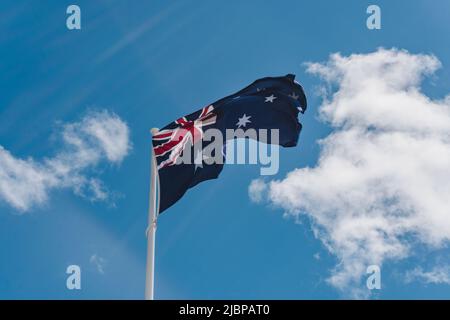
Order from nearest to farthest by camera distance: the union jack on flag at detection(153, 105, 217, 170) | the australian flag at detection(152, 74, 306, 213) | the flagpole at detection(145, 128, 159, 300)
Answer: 1. the flagpole at detection(145, 128, 159, 300)
2. the australian flag at detection(152, 74, 306, 213)
3. the union jack on flag at detection(153, 105, 217, 170)

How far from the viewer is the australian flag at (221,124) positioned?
2078cm

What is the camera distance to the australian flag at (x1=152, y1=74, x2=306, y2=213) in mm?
20781

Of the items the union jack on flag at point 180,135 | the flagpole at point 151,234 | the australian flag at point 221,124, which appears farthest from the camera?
the union jack on flag at point 180,135

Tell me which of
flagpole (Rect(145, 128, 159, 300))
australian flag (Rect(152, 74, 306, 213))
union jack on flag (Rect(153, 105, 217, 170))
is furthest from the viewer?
union jack on flag (Rect(153, 105, 217, 170))

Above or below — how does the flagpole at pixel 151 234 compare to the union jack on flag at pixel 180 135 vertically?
below

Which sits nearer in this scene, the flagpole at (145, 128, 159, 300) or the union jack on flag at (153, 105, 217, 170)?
the flagpole at (145, 128, 159, 300)

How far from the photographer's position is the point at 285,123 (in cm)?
2341

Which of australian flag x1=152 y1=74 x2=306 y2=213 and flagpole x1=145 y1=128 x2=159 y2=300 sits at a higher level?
australian flag x1=152 y1=74 x2=306 y2=213
